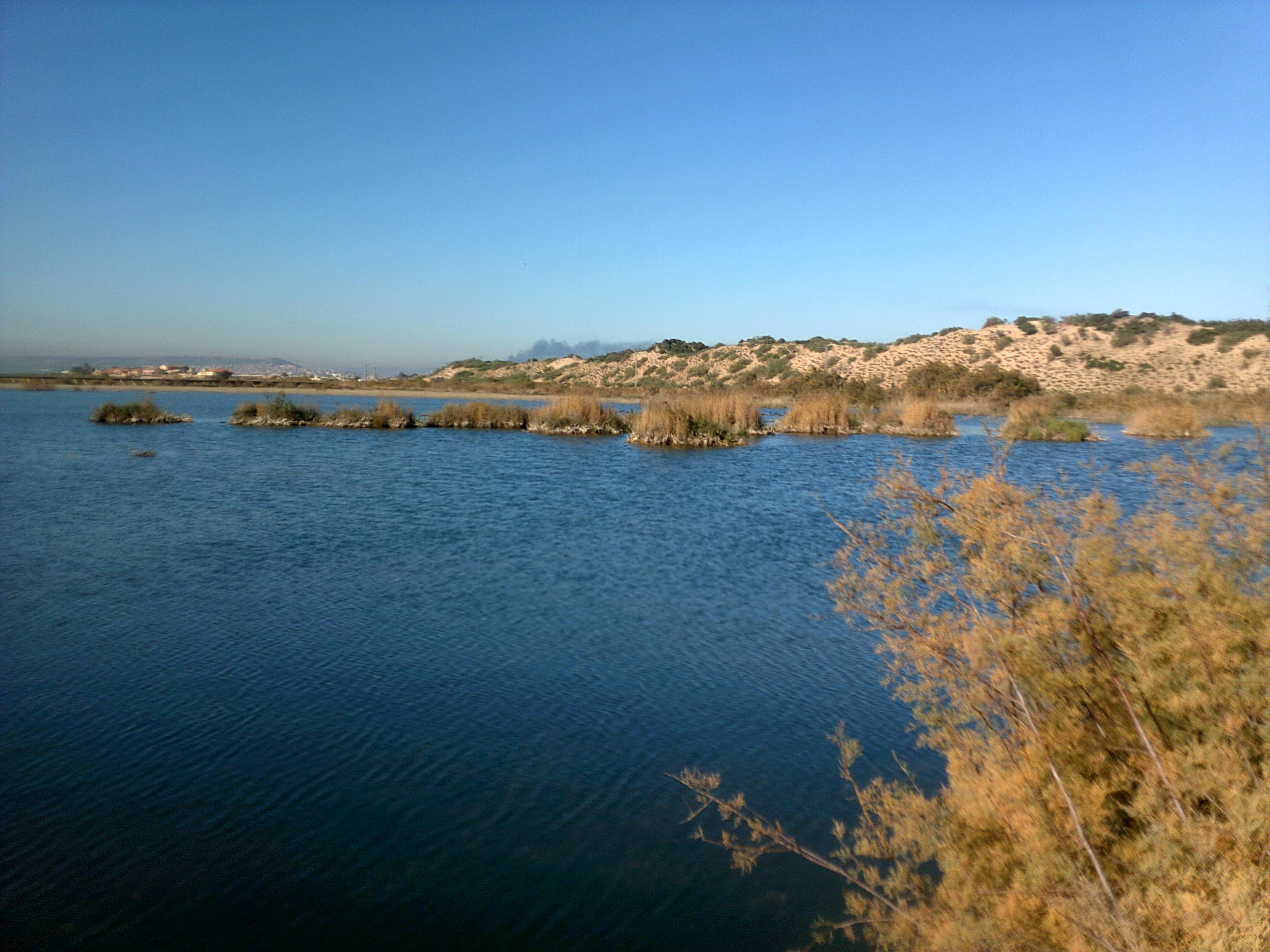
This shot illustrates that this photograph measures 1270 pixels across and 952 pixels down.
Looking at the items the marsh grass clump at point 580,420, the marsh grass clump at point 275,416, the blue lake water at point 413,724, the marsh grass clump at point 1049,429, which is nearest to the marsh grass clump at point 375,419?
the marsh grass clump at point 275,416

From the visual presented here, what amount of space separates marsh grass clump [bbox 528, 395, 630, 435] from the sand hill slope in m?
26.2

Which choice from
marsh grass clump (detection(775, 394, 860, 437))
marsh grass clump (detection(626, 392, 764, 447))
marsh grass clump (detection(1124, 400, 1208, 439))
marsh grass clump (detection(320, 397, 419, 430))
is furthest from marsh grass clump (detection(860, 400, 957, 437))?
marsh grass clump (detection(1124, 400, 1208, 439))

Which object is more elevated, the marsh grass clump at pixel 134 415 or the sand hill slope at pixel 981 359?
the sand hill slope at pixel 981 359

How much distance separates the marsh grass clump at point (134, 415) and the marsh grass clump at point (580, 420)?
60.5ft

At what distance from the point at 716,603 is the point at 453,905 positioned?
714cm

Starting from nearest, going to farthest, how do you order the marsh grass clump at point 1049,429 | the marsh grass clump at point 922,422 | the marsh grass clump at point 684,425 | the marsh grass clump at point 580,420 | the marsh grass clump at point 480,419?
the marsh grass clump at point 1049,429
the marsh grass clump at point 684,425
the marsh grass clump at point 922,422
the marsh grass clump at point 580,420
the marsh grass clump at point 480,419

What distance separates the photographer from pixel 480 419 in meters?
44.4

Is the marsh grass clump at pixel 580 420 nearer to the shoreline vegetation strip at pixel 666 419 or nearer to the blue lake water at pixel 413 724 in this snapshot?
the shoreline vegetation strip at pixel 666 419

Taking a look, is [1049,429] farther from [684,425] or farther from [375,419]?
[375,419]

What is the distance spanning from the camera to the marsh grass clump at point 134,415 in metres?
41.8

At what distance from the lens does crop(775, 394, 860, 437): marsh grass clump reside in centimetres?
4197

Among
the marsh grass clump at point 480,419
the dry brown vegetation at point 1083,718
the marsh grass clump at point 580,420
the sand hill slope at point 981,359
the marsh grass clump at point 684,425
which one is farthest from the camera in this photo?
the sand hill slope at point 981,359

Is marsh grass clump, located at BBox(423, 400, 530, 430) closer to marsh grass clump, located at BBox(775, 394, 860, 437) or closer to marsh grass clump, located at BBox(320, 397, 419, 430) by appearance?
marsh grass clump, located at BBox(320, 397, 419, 430)

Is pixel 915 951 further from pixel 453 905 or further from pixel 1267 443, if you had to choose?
pixel 1267 443
